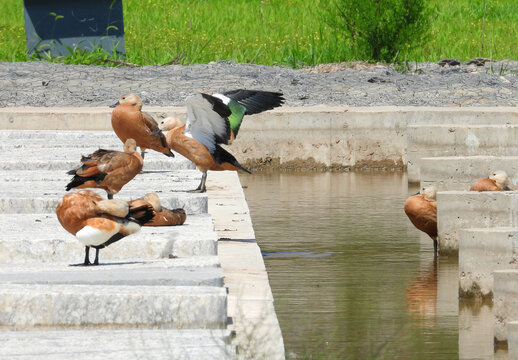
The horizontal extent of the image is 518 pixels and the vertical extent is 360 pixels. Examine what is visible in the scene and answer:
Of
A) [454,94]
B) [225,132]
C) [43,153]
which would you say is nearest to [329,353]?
[225,132]

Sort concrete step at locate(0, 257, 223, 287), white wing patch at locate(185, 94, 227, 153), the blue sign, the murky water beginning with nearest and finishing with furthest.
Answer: concrete step at locate(0, 257, 223, 287)
the murky water
white wing patch at locate(185, 94, 227, 153)
the blue sign

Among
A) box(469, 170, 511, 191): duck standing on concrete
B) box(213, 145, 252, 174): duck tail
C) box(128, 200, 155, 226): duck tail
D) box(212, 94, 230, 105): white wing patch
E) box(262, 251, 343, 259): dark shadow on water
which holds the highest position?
box(212, 94, 230, 105): white wing patch

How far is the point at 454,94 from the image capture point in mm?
16219

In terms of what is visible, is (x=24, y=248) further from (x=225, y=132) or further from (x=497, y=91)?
(x=497, y=91)

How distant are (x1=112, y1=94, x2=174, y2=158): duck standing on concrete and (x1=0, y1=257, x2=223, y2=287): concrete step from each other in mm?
3002

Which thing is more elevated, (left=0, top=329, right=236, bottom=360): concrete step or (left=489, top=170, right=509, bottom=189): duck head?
(left=0, top=329, right=236, bottom=360): concrete step

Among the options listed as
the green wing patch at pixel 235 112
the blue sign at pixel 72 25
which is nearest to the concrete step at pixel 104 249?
the green wing patch at pixel 235 112

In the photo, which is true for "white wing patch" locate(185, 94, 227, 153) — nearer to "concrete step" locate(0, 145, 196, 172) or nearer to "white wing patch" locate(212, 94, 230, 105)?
"white wing patch" locate(212, 94, 230, 105)

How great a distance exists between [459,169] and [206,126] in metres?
2.87

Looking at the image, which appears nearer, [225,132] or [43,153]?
[225,132]

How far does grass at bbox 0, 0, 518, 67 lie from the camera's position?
20.3 meters

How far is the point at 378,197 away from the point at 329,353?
19.7 feet

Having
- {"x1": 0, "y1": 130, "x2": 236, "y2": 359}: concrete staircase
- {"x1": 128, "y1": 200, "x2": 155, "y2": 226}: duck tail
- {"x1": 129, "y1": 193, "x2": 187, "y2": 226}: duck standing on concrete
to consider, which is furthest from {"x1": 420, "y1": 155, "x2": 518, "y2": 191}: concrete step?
{"x1": 128, "y1": 200, "x2": 155, "y2": 226}: duck tail

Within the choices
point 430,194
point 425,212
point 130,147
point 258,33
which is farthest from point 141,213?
point 258,33
